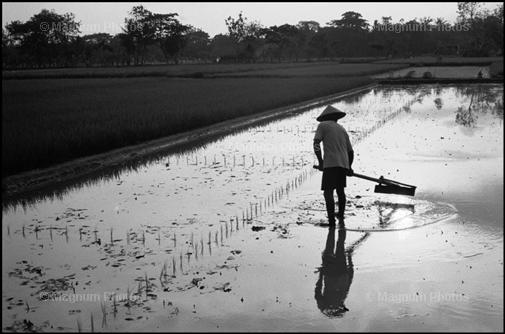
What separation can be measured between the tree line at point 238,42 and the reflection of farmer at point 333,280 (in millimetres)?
42223

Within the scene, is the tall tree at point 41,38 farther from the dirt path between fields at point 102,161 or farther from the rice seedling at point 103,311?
the rice seedling at point 103,311

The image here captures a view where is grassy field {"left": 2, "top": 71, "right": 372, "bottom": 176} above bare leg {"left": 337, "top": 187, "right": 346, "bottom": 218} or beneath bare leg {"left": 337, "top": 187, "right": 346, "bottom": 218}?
above

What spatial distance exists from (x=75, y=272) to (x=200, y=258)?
1012mm

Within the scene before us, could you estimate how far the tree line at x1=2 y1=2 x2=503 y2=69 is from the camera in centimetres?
5662

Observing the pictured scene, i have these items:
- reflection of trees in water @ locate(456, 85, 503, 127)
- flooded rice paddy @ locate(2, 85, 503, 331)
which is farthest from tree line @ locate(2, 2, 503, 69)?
flooded rice paddy @ locate(2, 85, 503, 331)

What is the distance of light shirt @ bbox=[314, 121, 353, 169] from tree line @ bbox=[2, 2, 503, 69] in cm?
4126

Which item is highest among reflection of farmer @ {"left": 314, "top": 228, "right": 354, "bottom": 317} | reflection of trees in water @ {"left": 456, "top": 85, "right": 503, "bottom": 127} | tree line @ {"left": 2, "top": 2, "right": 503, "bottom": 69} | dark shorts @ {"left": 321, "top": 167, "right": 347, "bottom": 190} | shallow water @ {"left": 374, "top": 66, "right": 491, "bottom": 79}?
tree line @ {"left": 2, "top": 2, "right": 503, "bottom": 69}

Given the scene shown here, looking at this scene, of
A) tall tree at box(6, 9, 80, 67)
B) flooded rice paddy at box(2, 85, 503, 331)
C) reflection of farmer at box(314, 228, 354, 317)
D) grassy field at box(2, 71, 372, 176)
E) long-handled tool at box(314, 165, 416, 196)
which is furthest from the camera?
tall tree at box(6, 9, 80, 67)

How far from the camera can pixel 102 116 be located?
532 inches

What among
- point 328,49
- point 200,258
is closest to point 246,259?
point 200,258

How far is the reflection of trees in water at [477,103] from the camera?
15.2m

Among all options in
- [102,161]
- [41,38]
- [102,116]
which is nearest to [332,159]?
[102,161]

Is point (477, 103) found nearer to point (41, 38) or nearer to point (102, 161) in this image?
point (102, 161)

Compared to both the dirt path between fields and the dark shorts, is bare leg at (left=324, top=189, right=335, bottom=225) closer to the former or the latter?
the dark shorts
